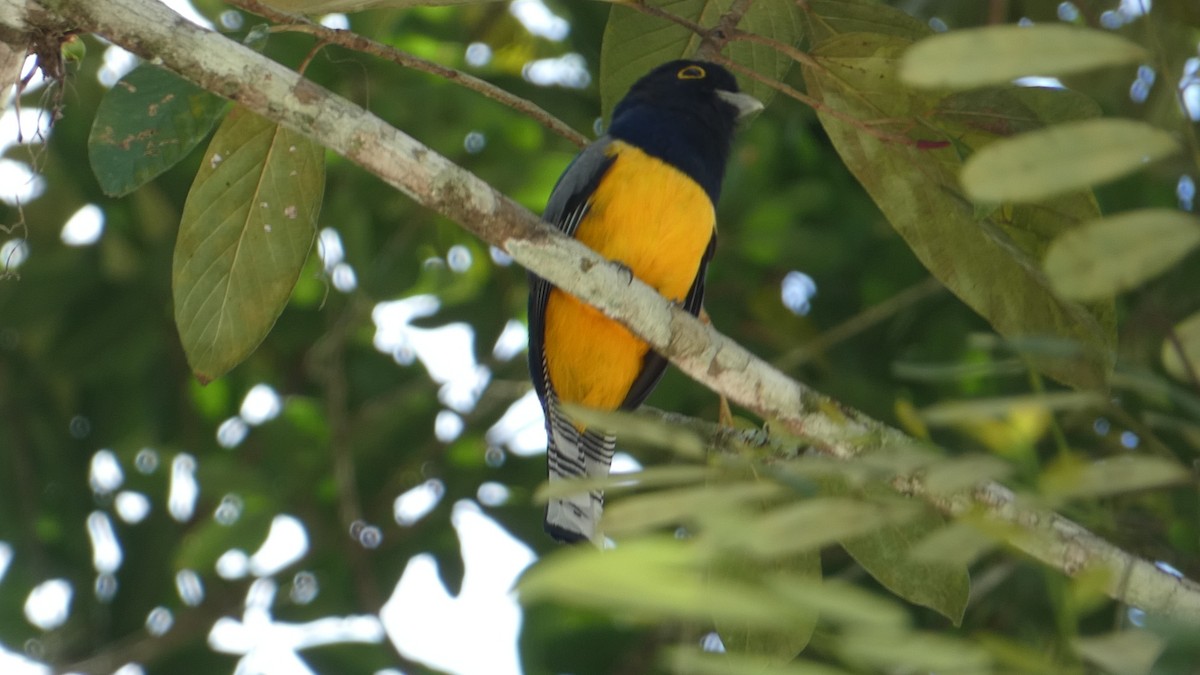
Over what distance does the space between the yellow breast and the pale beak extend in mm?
299

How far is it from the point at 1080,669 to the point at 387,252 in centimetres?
430

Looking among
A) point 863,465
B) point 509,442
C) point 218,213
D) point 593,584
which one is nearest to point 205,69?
point 218,213

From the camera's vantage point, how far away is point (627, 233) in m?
3.96

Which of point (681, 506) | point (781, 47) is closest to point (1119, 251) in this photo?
point (681, 506)

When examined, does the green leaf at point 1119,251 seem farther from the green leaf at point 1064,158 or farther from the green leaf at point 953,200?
the green leaf at point 953,200

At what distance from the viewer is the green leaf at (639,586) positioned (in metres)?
0.89

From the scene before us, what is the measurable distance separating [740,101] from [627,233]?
2.14 ft

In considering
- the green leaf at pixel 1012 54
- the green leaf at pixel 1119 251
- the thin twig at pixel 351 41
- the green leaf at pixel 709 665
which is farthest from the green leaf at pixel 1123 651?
the thin twig at pixel 351 41

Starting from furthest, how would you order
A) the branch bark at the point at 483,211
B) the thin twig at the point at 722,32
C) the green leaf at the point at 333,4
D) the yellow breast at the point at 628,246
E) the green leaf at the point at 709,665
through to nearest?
1. the yellow breast at the point at 628,246
2. the thin twig at the point at 722,32
3. the green leaf at the point at 333,4
4. the branch bark at the point at 483,211
5. the green leaf at the point at 709,665

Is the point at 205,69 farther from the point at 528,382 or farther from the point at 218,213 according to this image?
the point at 528,382

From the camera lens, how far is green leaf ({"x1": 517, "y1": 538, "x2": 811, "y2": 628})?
89cm

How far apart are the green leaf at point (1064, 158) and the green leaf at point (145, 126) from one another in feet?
6.85

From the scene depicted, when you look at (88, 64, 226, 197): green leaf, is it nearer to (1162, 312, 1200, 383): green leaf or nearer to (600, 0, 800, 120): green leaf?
(600, 0, 800, 120): green leaf

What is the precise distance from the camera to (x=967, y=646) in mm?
1061
